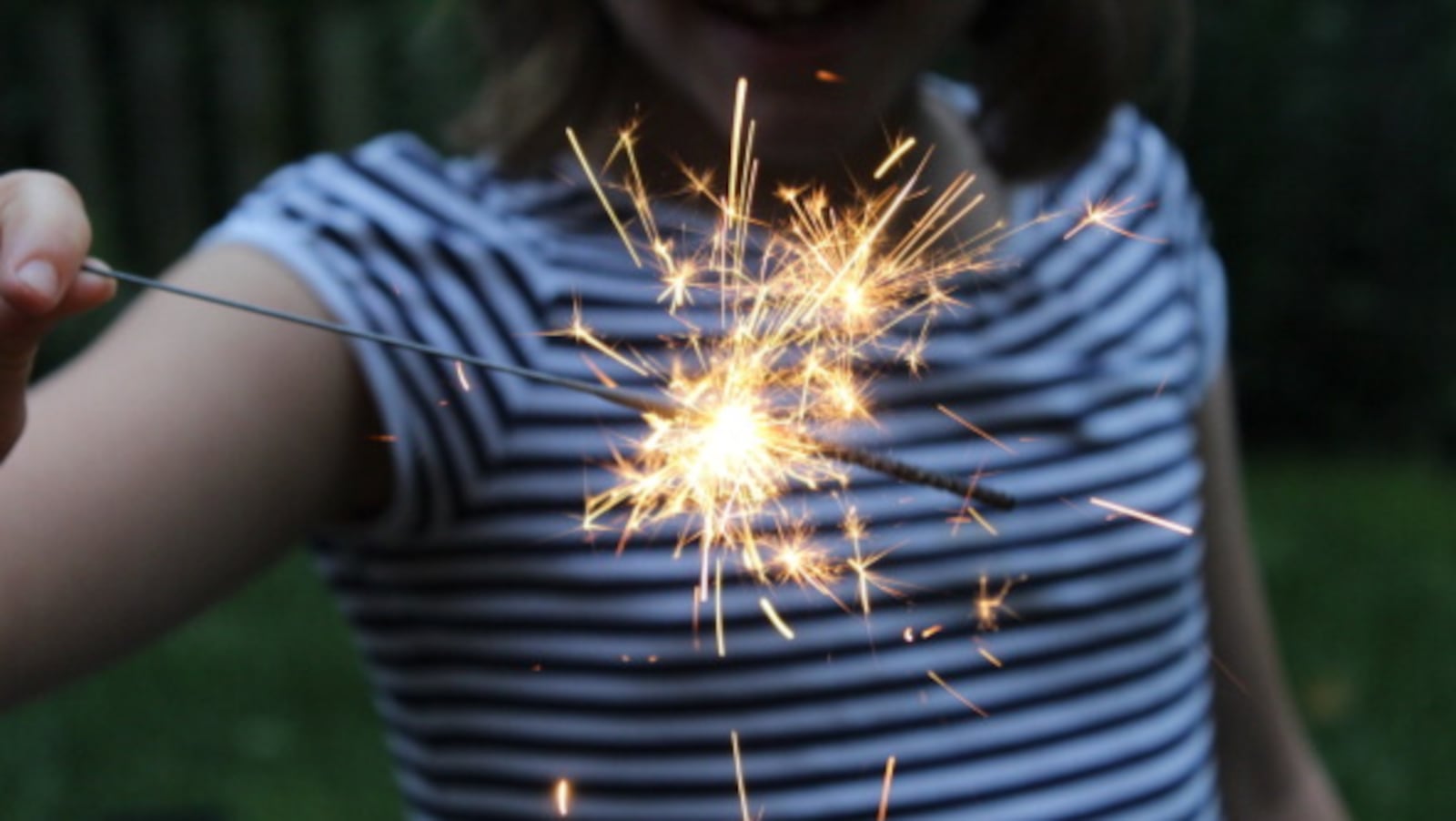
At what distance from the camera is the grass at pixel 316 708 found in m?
3.07

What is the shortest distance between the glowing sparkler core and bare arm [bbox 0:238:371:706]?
19cm

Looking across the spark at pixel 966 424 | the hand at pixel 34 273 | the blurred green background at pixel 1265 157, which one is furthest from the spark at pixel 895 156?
the blurred green background at pixel 1265 157

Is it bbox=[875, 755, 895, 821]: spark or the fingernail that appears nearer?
the fingernail

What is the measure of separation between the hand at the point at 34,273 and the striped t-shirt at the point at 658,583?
270 mm

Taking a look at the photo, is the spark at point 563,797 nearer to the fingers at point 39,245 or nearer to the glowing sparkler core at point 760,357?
the glowing sparkler core at point 760,357

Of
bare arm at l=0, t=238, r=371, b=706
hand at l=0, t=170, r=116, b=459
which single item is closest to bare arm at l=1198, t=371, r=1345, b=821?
bare arm at l=0, t=238, r=371, b=706

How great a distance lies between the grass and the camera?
3.07 meters

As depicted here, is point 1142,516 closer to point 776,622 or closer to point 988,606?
point 988,606

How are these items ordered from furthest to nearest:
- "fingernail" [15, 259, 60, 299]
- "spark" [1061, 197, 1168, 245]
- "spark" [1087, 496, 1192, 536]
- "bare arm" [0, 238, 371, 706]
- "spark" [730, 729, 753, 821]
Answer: "spark" [1061, 197, 1168, 245] → "spark" [1087, 496, 1192, 536] → "spark" [730, 729, 753, 821] → "bare arm" [0, 238, 371, 706] → "fingernail" [15, 259, 60, 299]

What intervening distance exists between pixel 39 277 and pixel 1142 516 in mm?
829

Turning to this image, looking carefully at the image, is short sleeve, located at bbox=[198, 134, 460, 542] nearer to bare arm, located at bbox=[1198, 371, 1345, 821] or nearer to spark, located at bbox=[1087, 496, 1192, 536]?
spark, located at bbox=[1087, 496, 1192, 536]

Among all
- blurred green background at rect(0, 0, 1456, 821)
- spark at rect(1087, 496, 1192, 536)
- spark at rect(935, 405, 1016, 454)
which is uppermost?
blurred green background at rect(0, 0, 1456, 821)

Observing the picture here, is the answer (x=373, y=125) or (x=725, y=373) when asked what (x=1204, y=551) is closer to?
(x=725, y=373)

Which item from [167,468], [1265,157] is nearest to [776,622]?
[167,468]
